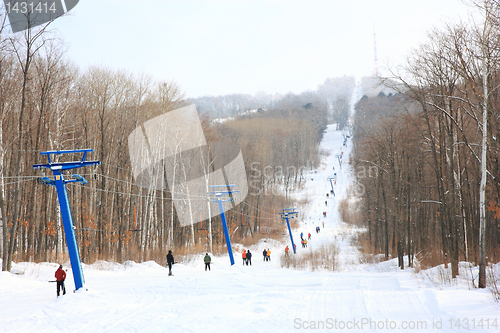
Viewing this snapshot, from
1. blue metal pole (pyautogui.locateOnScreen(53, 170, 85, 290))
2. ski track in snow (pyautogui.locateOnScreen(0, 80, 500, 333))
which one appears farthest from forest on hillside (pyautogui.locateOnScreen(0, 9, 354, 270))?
ski track in snow (pyautogui.locateOnScreen(0, 80, 500, 333))

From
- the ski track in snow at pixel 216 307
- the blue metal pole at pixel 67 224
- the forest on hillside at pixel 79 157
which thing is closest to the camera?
the ski track in snow at pixel 216 307

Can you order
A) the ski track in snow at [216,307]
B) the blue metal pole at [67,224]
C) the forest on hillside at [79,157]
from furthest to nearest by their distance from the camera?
1. the forest on hillside at [79,157]
2. the blue metal pole at [67,224]
3. the ski track in snow at [216,307]

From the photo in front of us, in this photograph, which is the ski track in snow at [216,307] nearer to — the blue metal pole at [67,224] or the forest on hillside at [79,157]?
the blue metal pole at [67,224]

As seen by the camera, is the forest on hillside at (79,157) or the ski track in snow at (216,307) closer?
the ski track in snow at (216,307)

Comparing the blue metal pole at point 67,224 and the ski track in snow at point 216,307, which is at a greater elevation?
the blue metal pole at point 67,224

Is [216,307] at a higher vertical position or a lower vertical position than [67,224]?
lower

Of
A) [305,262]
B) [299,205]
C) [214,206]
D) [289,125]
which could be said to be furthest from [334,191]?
[305,262]

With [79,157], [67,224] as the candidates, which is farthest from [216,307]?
[79,157]

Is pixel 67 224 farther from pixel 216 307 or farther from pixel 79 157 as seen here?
pixel 79 157

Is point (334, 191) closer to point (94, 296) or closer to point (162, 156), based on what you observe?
point (162, 156)

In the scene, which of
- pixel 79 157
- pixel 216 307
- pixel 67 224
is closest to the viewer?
pixel 216 307

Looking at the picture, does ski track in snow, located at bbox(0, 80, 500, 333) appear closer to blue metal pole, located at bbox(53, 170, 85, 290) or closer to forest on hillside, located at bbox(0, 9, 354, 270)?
blue metal pole, located at bbox(53, 170, 85, 290)

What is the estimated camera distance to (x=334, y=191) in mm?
86562

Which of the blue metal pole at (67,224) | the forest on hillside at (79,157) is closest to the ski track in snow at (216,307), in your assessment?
the blue metal pole at (67,224)
